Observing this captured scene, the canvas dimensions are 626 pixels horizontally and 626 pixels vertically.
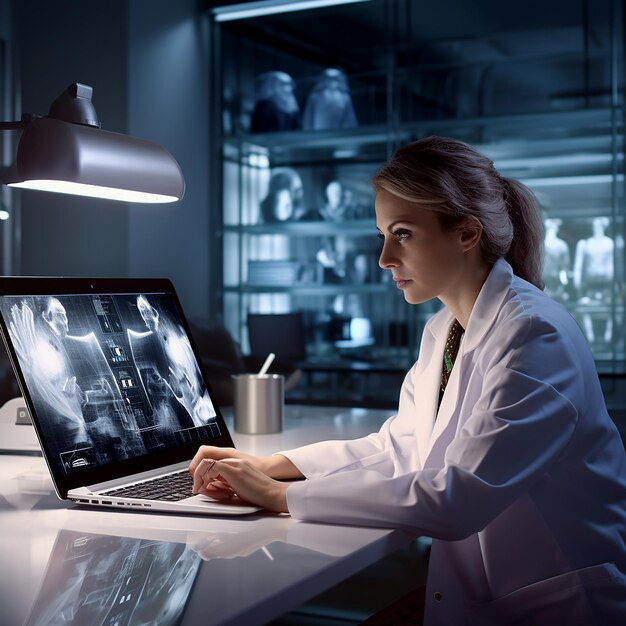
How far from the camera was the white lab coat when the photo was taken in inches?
44.5

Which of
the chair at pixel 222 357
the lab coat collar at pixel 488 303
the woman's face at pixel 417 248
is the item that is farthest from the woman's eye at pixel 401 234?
the chair at pixel 222 357

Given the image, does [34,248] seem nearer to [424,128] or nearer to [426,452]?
[424,128]

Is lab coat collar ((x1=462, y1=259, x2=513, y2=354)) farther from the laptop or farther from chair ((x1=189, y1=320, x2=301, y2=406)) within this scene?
chair ((x1=189, y1=320, x2=301, y2=406))

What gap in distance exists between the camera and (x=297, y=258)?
16.0ft

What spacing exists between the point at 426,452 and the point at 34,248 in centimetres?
299

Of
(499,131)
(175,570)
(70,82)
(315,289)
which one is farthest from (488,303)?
(315,289)

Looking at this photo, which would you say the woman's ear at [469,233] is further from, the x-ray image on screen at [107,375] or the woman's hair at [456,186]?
the x-ray image on screen at [107,375]

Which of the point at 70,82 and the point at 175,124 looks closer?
the point at 70,82

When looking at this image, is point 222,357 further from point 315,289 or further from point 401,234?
point 401,234

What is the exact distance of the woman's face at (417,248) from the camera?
1391 mm

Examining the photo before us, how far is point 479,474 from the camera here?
112cm

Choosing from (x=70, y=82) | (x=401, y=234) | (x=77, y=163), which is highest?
(x=70, y=82)

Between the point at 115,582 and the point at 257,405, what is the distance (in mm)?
1055

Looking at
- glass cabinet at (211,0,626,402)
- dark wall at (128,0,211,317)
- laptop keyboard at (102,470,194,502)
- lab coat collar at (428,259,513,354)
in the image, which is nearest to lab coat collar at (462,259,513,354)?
lab coat collar at (428,259,513,354)
